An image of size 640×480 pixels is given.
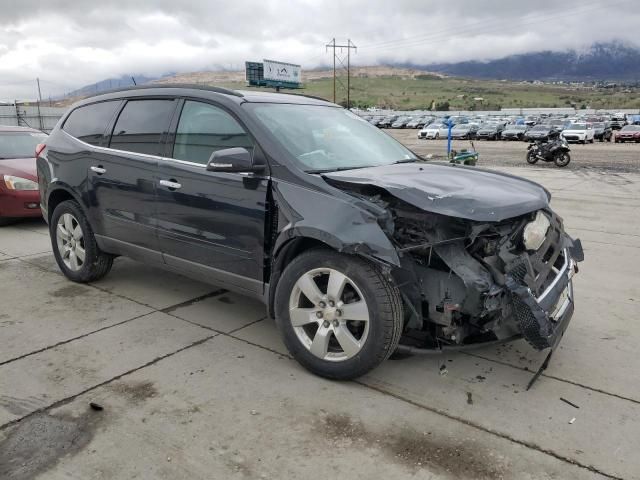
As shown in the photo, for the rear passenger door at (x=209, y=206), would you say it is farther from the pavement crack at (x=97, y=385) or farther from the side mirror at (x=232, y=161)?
the pavement crack at (x=97, y=385)

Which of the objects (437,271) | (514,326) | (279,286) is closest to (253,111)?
(279,286)

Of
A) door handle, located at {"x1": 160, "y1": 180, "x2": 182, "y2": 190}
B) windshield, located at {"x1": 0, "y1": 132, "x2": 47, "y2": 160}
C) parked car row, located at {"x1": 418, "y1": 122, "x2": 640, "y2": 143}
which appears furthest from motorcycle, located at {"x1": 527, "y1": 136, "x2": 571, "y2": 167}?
door handle, located at {"x1": 160, "y1": 180, "x2": 182, "y2": 190}

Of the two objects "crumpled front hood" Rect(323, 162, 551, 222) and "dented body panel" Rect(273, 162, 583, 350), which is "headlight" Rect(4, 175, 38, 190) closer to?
"dented body panel" Rect(273, 162, 583, 350)

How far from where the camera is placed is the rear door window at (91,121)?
4.83 m

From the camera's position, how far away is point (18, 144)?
894cm

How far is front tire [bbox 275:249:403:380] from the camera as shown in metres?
3.05

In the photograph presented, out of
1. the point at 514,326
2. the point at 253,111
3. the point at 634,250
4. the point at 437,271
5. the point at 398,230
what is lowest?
the point at 634,250

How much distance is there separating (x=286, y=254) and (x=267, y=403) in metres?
0.90

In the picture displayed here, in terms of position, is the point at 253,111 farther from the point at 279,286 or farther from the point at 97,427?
the point at 97,427

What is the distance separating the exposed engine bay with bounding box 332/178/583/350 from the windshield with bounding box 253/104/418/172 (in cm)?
58

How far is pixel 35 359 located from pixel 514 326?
120 inches

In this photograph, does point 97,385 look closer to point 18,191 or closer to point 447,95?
point 18,191

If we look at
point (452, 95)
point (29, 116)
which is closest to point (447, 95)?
point (452, 95)

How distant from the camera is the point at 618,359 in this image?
12.0ft
